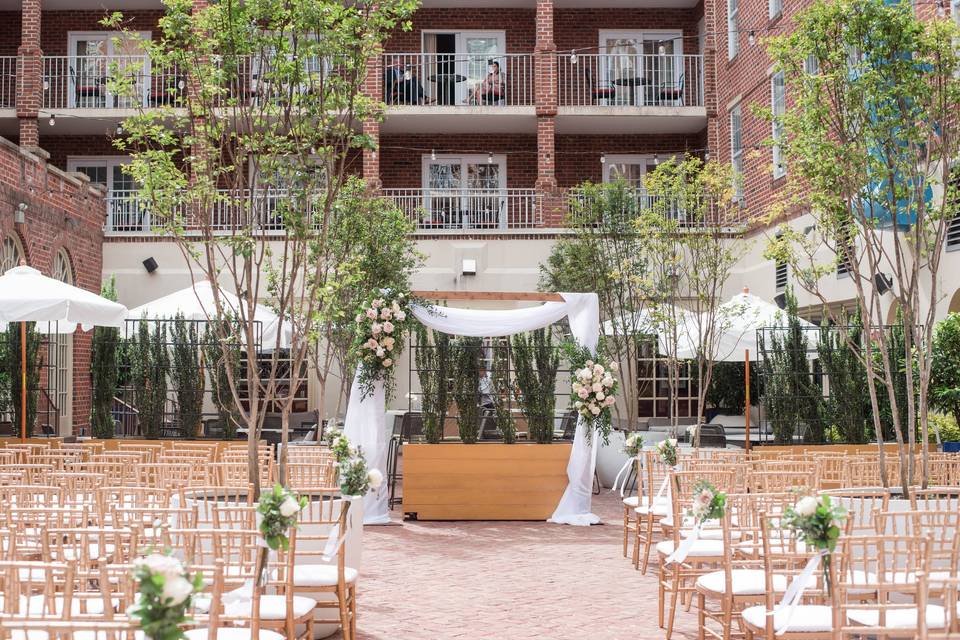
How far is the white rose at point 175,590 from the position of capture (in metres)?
2.78

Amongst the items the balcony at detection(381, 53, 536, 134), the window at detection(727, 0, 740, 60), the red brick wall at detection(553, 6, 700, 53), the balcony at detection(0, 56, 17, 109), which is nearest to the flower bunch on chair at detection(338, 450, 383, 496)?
the balcony at detection(381, 53, 536, 134)

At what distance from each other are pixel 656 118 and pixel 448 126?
3936 millimetres

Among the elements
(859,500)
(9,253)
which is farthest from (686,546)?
(9,253)

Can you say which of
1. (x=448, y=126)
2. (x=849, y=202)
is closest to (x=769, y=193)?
(x=448, y=126)

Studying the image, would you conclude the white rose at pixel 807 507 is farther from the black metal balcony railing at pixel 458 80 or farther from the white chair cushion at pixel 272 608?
the black metal balcony railing at pixel 458 80

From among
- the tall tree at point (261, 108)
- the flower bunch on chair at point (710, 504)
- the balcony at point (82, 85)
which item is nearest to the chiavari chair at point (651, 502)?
the flower bunch on chair at point (710, 504)

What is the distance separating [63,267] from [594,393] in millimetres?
9778

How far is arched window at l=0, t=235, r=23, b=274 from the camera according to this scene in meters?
13.6

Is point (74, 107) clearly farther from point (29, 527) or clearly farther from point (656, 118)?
point (29, 527)

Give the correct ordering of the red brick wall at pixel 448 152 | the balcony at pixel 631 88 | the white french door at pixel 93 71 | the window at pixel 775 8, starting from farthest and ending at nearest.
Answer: the red brick wall at pixel 448 152 → the white french door at pixel 93 71 → the balcony at pixel 631 88 → the window at pixel 775 8

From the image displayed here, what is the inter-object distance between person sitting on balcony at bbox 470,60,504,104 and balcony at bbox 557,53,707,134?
122cm

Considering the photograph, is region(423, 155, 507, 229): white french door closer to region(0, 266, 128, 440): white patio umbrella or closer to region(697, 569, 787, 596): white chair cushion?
region(0, 266, 128, 440): white patio umbrella

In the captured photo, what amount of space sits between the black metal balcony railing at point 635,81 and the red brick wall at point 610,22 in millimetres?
392

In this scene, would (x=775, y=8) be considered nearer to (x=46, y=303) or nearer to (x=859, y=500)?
(x=46, y=303)
